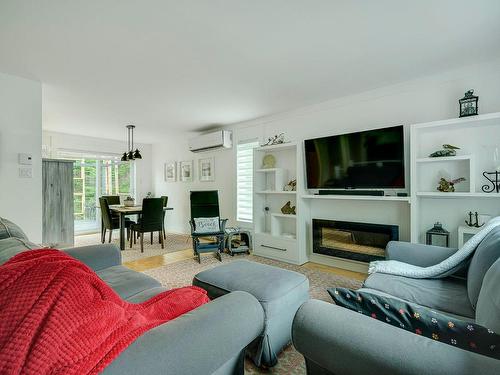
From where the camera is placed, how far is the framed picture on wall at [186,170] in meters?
6.06

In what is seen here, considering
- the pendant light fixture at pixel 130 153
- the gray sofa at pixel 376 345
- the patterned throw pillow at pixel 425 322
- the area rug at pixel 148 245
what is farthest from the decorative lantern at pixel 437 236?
the pendant light fixture at pixel 130 153

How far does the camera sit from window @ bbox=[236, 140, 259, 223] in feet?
15.8

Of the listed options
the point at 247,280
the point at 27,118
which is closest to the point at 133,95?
the point at 27,118

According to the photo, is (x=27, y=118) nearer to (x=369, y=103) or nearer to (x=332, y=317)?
(x=332, y=317)

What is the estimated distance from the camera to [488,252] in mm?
1404

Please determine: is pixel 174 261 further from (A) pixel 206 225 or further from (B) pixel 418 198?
(B) pixel 418 198

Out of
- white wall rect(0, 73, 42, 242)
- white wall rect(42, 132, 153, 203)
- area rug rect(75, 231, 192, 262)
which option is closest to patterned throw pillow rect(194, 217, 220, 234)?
area rug rect(75, 231, 192, 262)

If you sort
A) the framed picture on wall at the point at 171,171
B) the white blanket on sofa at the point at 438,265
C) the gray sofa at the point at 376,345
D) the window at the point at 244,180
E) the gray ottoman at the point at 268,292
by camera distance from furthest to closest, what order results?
the framed picture on wall at the point at 171,171, the window at the point at 244,180, the white blanket on sofa at the point at 438,265, the gray ottoman at the point at 268,292, the gray sofa at the point at 376,345

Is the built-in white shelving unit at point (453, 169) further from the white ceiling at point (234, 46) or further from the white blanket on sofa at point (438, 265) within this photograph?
the white blanket on sofa at point (438, 265)

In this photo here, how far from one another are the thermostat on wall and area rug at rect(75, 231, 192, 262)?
1888 mm

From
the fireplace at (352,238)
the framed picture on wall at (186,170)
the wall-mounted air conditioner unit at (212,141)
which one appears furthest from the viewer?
the framed picture on wall at (186,170)

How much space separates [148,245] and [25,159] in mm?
2648

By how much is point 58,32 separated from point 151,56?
0.70 m

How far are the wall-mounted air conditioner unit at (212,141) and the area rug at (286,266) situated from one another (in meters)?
2.14
